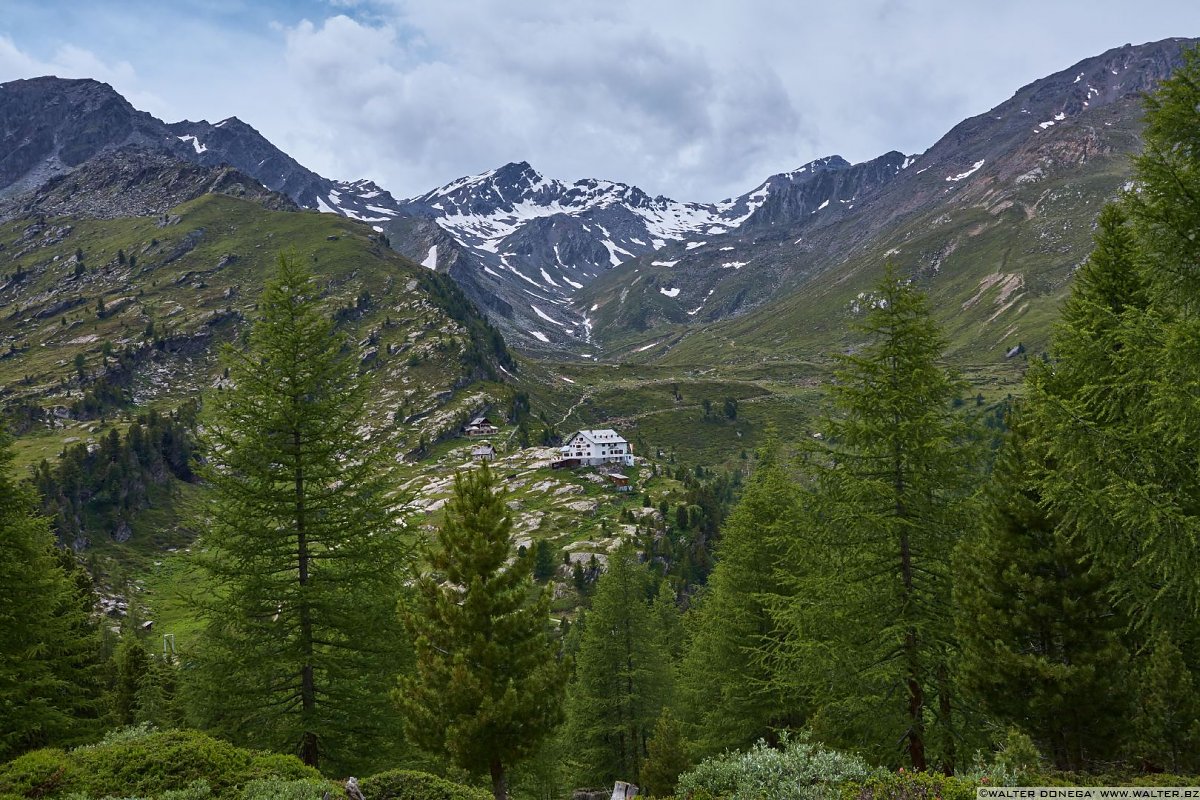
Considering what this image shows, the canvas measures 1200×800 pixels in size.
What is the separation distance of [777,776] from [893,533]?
260 inches

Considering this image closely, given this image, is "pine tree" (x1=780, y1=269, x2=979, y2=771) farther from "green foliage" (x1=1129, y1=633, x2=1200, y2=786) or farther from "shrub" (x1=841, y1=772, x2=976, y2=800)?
"green foliage" (x1=1129, y1=633, x2=1200, y2=786)

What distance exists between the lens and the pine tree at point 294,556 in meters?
16.4

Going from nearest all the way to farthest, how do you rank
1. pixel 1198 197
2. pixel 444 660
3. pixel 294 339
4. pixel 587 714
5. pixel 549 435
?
1. pixel 1198 197
2. pixel 444 660
3. pixel 294 339
4. pixel 587 714
5. pixel 549 435

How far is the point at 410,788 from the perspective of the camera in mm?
12984

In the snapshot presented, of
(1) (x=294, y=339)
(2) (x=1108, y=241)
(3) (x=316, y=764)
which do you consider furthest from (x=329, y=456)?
(2) (x=1108, y=241)

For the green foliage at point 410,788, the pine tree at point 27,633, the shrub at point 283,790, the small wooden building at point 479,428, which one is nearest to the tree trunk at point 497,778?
the green foliage at point 410,788

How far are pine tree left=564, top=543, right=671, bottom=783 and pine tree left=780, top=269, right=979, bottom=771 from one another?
17.3 metres

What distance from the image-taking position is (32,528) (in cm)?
1800

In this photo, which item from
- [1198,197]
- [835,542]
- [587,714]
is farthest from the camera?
[587,714]

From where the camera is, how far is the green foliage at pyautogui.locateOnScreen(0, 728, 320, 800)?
10.6 meters

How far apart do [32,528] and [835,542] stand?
22.6m

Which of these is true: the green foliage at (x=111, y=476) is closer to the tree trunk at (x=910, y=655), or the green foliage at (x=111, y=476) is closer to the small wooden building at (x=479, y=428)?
the small wooden building at (x=479, y=428)

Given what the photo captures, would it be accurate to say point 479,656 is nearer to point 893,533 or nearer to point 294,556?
point 294,556

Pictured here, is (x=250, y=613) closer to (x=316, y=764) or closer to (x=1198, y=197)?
(x=316, y=764)
